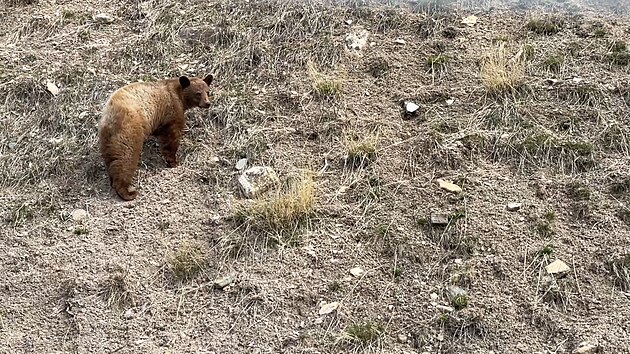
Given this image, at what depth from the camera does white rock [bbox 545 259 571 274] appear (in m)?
5.49

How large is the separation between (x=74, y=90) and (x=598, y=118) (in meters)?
4.95

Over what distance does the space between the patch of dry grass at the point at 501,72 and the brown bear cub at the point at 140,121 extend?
8.44 ft

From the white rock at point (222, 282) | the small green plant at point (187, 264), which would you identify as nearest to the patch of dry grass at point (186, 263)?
the small green plant at point (187, 264)

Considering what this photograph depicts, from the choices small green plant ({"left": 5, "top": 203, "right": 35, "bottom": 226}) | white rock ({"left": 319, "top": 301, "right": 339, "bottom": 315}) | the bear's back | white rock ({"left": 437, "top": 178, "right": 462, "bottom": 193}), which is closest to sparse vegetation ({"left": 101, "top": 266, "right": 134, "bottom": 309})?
small green plant ({"left": 5, "top": 203, "right": 35, "bottom": 226})

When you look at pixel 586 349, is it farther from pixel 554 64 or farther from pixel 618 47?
pixel 618 47

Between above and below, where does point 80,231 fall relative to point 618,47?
below

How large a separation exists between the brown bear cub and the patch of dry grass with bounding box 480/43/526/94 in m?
2.57

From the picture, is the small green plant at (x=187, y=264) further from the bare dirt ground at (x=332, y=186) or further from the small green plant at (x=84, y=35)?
the small green plant at (x=84, y=35)

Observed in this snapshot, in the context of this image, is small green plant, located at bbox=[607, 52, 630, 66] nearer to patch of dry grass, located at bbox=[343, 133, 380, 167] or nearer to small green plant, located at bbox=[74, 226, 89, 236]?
patch of dry grass, located at bbox=[343, 133, 380, 167]

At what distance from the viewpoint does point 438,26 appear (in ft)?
25.6

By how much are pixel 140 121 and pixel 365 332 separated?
2.62 metres

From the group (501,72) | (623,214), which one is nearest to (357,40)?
(501,72)

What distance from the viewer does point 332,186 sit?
6.34m

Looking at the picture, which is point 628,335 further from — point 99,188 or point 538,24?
point 99,188
